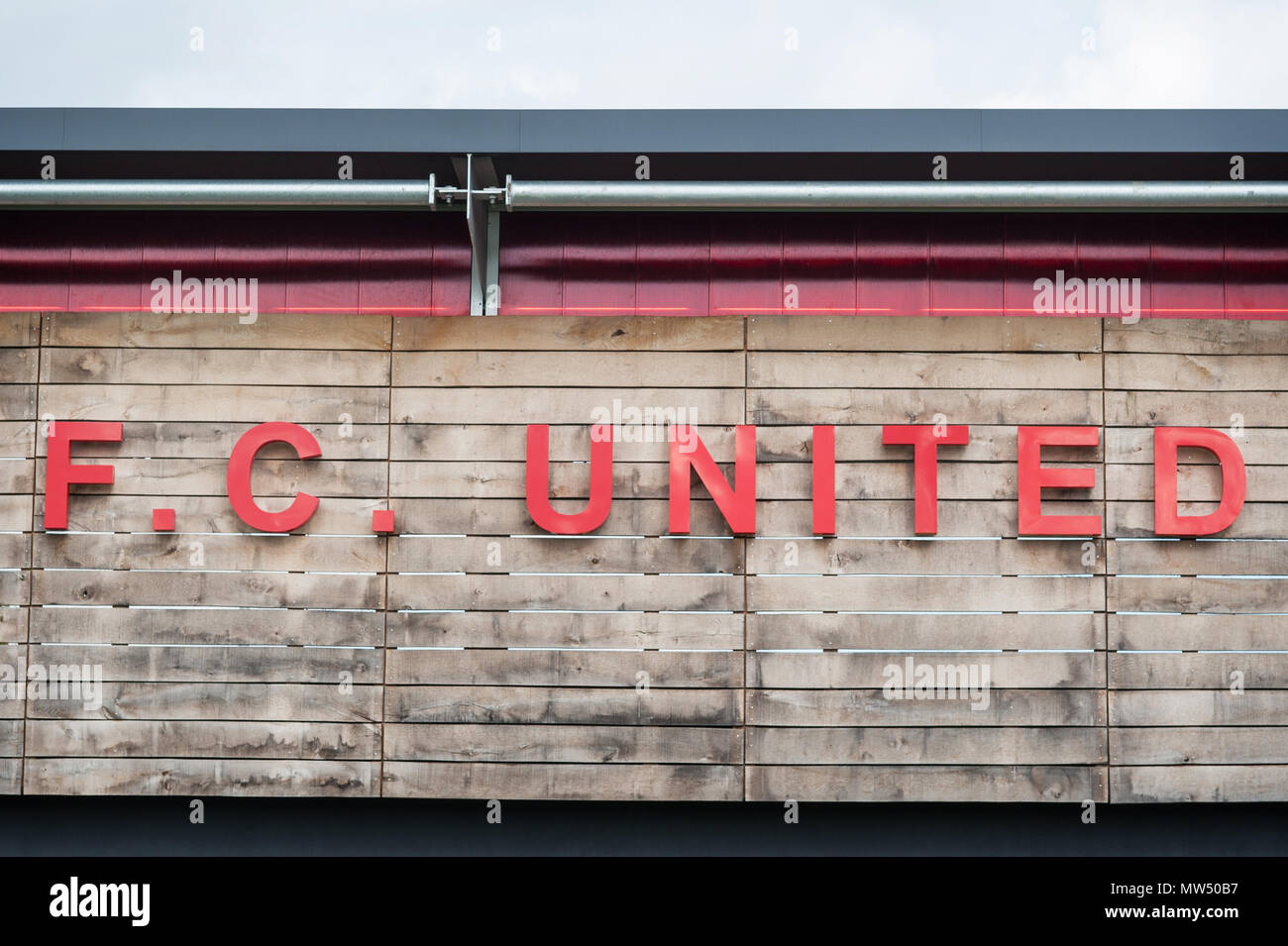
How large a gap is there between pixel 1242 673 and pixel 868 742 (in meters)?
2.27

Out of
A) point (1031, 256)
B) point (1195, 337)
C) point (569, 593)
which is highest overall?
point (1031, 256)

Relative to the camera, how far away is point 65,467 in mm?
5594

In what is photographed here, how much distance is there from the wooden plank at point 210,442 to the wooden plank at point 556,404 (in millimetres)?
106

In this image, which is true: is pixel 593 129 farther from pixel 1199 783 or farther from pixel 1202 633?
pixel 1199 783

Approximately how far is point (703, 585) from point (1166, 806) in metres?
3.18

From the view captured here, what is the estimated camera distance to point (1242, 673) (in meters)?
5.52

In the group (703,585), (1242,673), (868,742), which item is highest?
(703,585)

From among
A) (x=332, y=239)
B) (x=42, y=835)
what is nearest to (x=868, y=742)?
(x=332, y=239)

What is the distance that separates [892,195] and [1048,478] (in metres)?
1.99

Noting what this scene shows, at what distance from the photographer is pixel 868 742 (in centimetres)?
552

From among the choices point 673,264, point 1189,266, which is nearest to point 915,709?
point 673,264
